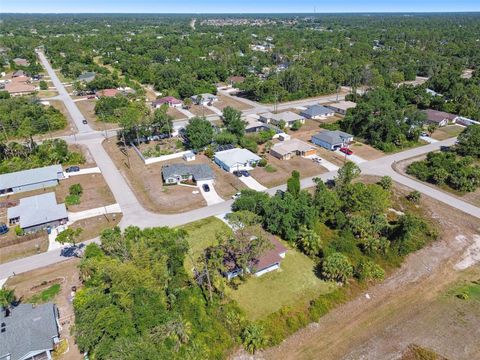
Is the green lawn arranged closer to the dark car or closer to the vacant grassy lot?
the vacant grassy lot

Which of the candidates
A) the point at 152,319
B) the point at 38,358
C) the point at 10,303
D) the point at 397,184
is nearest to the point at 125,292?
the point at 152,319

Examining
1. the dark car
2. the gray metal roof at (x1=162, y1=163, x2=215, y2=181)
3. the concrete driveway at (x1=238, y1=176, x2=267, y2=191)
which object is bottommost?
the dark car

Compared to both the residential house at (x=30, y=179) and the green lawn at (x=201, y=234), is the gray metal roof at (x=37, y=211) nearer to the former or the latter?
the residential house at (x=30, y=179)

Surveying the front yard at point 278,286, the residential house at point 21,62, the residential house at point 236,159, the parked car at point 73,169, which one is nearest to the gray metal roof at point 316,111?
the residential house at point 236,159

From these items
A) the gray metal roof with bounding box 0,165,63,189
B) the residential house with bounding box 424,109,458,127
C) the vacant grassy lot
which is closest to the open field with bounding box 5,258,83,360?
the vacant grassy lot

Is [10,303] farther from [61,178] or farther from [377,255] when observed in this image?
[377,255]

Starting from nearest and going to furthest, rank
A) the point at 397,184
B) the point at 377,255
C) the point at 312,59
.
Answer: the point at 377,255, the point at 397,184, the point at 312,59
